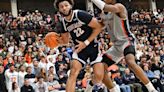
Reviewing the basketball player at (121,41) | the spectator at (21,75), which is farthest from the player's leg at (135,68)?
the spectator at (21,75)

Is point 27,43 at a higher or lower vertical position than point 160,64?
higher

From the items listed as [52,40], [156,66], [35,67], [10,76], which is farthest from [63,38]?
[156,66]

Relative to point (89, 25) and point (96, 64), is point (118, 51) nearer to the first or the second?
point (96, 64)

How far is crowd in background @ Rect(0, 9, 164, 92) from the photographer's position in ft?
42.7

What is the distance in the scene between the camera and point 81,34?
7.77m

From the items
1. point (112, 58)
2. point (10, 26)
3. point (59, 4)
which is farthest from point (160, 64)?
point (59, 4)

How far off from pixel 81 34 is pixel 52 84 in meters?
5.85

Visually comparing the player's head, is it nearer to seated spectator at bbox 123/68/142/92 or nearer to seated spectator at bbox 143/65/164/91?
seated spectator at bbox 123/68/142/92

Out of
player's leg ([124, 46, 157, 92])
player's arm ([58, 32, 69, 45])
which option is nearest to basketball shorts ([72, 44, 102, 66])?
player's arm ([58, 32, 69, 45])

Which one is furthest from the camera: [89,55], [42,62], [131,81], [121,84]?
[42,62]

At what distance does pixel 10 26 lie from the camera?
18719mm

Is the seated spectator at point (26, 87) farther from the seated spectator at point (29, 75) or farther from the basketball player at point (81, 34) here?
the basketball player at point (81, 34)

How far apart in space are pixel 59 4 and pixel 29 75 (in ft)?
19.9

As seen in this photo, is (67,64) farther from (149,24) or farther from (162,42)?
(149,24)
